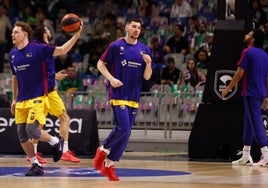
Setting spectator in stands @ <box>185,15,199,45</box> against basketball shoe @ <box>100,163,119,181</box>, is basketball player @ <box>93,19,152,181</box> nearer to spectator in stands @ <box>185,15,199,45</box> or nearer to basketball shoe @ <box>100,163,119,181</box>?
basketball shoe @ <box>100,163,119,181</box>

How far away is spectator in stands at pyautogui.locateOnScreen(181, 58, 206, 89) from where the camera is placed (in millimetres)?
22297

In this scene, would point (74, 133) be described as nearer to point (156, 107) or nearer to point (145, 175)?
point (156, 107)

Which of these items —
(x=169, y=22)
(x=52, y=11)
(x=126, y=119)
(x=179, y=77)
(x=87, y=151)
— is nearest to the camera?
(x=126, y=119)

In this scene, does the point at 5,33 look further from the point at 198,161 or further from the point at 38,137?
the point at 38,137

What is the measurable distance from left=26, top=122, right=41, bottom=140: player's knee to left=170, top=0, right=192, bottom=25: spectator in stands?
46.4 ft

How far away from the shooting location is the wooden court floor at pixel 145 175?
11.5 metres

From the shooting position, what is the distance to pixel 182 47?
24969mm

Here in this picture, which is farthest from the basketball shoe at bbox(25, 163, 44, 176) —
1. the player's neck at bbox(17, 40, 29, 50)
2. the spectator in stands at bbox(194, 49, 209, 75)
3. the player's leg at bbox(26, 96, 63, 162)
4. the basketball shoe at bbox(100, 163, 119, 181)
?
the spectator in stands at bbox(194, 49, 209, 75)

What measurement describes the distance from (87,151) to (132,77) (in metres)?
6.18

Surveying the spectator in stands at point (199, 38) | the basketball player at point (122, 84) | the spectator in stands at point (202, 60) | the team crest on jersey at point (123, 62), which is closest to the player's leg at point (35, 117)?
the basketball player at point (122, 84)

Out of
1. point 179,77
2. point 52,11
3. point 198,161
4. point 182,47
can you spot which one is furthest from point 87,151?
point 52,11

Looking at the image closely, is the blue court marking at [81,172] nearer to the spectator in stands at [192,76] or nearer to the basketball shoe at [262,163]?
the basketball shoe at [262,163]

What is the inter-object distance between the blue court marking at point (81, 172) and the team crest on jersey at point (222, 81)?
3.68 metres

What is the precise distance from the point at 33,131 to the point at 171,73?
10.4m
